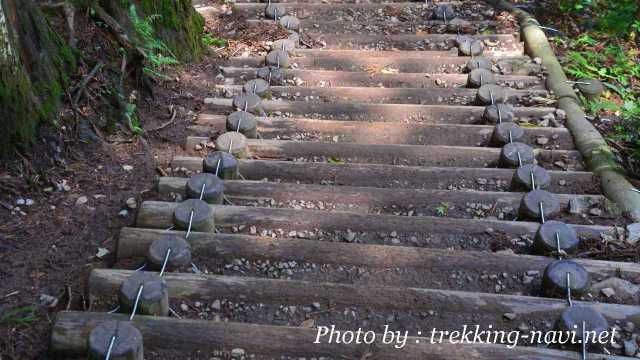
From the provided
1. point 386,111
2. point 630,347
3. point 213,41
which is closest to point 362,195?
point 386,111

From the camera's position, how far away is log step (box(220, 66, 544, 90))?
564 cm

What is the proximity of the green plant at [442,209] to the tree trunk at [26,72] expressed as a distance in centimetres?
285

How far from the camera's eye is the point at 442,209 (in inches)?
162

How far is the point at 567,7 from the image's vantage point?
23.5 ft

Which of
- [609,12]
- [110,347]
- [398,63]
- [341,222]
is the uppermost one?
[609,12]

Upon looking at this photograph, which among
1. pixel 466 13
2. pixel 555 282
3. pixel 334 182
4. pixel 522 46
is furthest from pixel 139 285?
pixel 466 13

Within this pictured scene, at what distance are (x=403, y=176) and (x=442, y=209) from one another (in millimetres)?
426

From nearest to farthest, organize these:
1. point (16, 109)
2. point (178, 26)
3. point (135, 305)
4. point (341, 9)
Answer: point (135, 305), point (16, 109), point (178, 26), point (341, 9)

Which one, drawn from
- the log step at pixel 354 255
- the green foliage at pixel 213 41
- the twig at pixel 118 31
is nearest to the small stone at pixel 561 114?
the log step at pixel 354 255

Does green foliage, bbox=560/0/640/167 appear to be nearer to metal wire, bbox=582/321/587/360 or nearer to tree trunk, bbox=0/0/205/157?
metal wire, bbox=582/321/587/360

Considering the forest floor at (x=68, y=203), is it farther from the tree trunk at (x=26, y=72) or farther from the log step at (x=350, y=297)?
the log step at (x=350, y=297)

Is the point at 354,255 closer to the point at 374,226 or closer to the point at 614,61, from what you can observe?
the point at 374,226

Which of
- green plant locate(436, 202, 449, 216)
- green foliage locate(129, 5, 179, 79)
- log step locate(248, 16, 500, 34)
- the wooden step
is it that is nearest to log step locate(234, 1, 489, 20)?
log step locate(248, 16, 500, 34)

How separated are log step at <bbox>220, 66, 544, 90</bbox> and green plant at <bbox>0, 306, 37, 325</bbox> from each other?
320 cm
